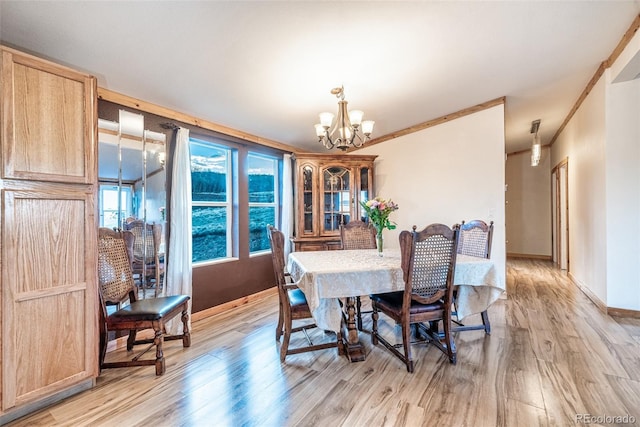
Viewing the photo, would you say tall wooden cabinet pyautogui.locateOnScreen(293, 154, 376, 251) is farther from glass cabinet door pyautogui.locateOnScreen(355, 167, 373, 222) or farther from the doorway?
the doorway

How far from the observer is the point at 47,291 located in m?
1.74

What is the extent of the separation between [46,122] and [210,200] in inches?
80.7

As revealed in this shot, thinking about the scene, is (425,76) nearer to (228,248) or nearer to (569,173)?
(228,248)

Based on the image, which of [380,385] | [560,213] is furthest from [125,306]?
[560,213]

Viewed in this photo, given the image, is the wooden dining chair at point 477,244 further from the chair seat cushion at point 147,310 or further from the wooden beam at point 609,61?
the chair seat cushion at point 147,310

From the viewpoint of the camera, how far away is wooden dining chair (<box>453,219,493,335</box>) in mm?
2748

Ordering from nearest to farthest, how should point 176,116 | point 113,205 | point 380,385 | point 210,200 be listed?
point 380,385, point 113,205, point 176,116, point 210,200

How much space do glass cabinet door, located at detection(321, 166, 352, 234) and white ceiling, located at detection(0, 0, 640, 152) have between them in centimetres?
105

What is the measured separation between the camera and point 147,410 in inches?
68.9

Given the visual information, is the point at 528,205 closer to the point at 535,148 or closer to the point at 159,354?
the point at 535,148


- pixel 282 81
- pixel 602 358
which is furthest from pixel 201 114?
pixel 602 358

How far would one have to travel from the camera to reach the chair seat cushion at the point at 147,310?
84.5 inches

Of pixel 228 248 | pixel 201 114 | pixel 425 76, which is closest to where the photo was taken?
pixel 425 76

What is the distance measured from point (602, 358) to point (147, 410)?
10.9 ft
